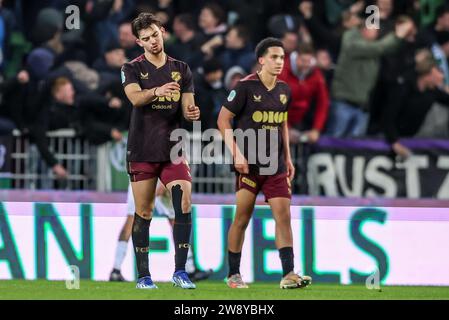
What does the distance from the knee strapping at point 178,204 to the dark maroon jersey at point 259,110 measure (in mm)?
1197

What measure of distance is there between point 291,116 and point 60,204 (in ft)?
11.9

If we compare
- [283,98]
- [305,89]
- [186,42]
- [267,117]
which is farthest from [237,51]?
[267,117]

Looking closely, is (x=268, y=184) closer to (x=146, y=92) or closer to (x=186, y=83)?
(x=186, y=83)

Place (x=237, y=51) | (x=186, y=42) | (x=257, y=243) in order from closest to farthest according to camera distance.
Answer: (x=257, y=243), (x=237, y=51), (x=186, y=42)

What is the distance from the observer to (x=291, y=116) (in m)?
18.0

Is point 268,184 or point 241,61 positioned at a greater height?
point 241,61

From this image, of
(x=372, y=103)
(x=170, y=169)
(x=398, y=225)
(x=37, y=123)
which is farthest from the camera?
(x=372, y=103)

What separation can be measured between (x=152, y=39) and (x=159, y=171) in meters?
1.17

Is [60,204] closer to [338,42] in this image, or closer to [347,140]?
[347,140]

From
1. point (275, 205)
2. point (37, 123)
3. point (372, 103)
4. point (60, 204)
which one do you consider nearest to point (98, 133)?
point (37, 123)

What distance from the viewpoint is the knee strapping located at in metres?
12.3

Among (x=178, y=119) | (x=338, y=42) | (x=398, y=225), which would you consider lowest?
(x=398, y=225)

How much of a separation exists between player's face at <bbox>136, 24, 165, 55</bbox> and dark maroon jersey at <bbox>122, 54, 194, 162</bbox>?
16cm

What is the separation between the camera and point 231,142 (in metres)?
13.0
